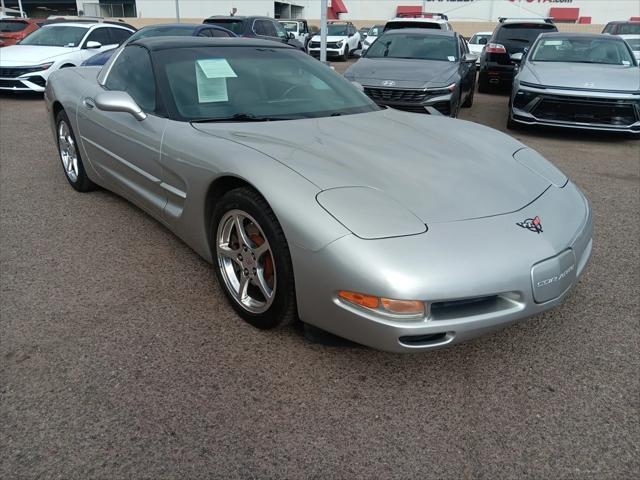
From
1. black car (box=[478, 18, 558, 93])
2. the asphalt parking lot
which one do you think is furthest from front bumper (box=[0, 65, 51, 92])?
black car (box=[478, 18, 558, 93])

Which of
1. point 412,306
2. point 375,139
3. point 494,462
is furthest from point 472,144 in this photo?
Answer: point 494,462

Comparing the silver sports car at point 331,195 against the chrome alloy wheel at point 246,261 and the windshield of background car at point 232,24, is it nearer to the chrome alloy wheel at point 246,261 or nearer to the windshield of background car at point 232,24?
the chrome alloy wheel at point 246,261

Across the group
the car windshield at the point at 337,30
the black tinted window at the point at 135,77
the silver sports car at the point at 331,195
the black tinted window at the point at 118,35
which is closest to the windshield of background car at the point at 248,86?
the silver sports car at the point at 331,195

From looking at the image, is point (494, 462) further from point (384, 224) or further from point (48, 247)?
point (48, 247)

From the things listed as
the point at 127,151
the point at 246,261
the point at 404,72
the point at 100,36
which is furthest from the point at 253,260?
the point at 100,36

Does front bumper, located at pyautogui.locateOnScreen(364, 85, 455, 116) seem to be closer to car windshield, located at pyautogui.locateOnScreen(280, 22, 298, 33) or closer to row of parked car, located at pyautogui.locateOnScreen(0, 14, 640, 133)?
row of parked car, located at pyautogui.locateOnScreen(0, 14, 640, 133)

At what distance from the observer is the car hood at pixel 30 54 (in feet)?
32.2

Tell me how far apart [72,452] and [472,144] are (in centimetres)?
248

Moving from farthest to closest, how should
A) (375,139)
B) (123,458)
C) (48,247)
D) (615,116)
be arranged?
(615,116) → (48,247) → (375,139) → (123,458)

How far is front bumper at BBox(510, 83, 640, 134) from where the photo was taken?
689 cm

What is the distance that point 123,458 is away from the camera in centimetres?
188

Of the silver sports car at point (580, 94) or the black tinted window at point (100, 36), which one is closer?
the silver sports car at point (580, 94)

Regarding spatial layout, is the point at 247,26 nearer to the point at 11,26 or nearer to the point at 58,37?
the point at 58,37

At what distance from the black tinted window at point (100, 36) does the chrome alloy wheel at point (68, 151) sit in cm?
718
